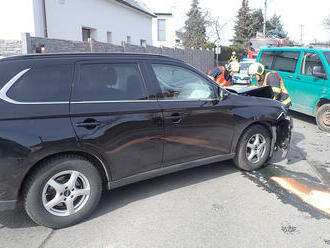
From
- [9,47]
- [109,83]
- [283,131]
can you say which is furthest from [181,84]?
[9,47]

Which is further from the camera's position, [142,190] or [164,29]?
[164,29]

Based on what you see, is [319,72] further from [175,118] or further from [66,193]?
[66,193]

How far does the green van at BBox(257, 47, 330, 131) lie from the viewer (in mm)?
7199

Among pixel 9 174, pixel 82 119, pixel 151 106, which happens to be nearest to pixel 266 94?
pixel 151 106

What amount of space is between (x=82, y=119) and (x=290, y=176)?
3.28m

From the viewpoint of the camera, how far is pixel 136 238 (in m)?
3.02

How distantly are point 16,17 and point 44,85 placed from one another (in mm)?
9484

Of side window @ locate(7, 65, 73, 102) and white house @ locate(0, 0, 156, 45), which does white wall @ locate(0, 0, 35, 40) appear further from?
side window @ locate(7, 65, 73, 102)

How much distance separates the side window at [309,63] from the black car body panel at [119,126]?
3.75m

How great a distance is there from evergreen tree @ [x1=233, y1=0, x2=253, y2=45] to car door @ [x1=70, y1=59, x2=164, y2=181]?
47.8m

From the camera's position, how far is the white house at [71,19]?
10.8 m

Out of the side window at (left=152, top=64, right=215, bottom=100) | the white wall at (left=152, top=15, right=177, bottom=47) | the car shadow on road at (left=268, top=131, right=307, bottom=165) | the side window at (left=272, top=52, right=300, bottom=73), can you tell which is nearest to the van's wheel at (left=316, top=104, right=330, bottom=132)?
the car shadow on road at (left=268, top=131, right=307, bottom=165)

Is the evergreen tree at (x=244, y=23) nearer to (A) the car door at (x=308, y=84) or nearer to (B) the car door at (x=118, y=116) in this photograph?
(A) the car door at (x=308, y=84)

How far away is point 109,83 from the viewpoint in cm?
335
